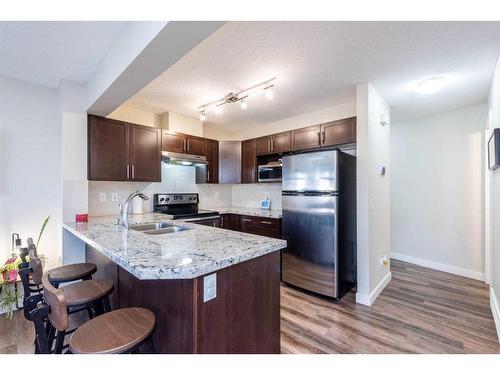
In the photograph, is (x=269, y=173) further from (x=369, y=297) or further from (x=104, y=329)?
(x=104, y=329)

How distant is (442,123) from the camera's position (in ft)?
11.9

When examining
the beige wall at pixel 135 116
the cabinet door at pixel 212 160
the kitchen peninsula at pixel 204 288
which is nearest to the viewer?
the kitchen peninsula at pixel 204 288

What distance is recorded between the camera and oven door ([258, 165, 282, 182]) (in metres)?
3.81

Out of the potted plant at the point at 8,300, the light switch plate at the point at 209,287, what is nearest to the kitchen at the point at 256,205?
the light switch plate at the point at 209,287

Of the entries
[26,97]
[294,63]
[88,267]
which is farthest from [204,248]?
[26,97]

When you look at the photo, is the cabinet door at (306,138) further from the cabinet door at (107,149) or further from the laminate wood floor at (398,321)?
the cabinet door at (107,149)

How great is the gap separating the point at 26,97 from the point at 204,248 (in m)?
2.85

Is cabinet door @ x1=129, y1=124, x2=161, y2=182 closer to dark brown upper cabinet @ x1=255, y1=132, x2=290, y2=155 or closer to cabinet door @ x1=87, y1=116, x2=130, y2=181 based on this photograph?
cabinet door @ x1=87, y1=116, x2=130, y2=181

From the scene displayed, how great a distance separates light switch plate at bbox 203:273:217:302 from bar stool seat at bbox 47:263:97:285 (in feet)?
4.35

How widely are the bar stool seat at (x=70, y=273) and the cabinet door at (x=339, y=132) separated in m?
2.93

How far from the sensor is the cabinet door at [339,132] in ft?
9.62

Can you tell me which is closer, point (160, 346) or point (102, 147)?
point (160, 346)

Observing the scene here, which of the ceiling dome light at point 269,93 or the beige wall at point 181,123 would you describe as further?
the beige wall at point 181,123

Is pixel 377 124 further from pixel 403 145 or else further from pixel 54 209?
pixel 54 209
